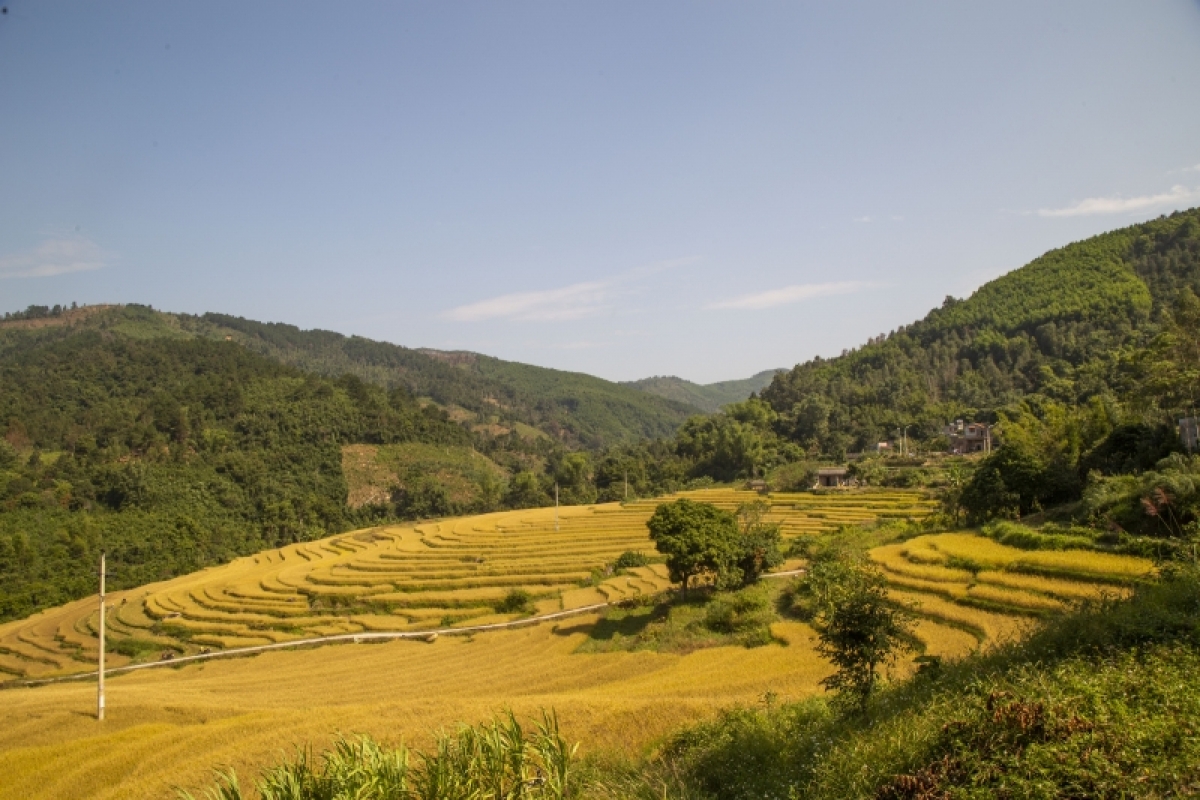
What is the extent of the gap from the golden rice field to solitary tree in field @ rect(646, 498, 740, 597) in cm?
448

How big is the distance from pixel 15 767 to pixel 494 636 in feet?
58.0

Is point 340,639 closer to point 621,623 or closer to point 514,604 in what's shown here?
Result: point 514,604

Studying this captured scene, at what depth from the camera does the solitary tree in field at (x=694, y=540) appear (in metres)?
30.1

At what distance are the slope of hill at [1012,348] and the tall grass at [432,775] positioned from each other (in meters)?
78.7

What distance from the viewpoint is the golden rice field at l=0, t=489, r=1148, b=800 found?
1466 centimetres

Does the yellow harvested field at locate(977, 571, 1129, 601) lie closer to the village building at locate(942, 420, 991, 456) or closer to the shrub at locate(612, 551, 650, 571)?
the shrub at locate(612, 551, 650, 571)

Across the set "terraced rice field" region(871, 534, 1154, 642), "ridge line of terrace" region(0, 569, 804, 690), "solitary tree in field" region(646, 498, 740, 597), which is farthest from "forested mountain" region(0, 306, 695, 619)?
"terraced rice field" region(871, 534, 1154, 642)

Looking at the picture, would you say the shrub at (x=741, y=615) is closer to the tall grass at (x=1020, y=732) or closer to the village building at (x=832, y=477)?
the tall grass at (x=1020, y=732)

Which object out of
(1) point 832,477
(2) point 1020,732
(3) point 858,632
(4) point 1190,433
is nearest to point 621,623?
(3) point 858,632

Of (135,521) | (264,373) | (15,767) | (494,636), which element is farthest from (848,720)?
(264,373)

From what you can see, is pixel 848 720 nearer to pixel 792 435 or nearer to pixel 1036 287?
pixel 792 435

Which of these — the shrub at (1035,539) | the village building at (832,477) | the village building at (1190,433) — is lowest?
the village building at (832,477)

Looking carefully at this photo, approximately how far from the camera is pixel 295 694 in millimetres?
23375

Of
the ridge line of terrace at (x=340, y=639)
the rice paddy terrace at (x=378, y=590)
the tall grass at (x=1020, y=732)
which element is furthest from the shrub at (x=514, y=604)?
the tall grass at (x=1020, y=732)
